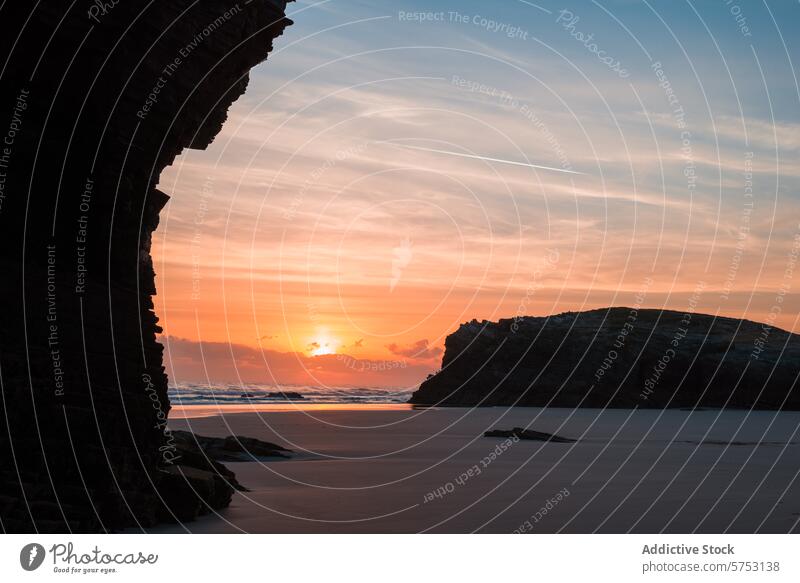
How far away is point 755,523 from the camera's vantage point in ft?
68.8

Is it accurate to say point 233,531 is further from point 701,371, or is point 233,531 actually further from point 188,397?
point 701,371

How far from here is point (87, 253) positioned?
2039 cm

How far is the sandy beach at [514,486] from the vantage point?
20.8 meters

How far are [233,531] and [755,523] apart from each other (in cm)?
1213

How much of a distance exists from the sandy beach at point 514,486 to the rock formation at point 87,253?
225 centimetres

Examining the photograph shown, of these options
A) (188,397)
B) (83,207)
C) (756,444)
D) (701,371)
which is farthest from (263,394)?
(83,207)

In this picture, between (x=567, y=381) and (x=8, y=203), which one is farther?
(x=567, y=381)
